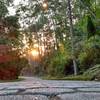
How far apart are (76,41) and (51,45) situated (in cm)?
1632

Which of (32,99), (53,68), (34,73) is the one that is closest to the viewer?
(32,99)

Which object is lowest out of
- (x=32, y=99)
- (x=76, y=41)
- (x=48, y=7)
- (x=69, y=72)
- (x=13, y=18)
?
(x=32, y=99)

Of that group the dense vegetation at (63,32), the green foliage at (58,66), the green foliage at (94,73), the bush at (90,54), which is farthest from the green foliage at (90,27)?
the green foliage at (58,66)

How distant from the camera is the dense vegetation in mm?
17688

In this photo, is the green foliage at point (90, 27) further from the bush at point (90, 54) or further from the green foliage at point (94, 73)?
the green foliage at point (94, 73)

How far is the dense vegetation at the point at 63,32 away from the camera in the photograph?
696 inches

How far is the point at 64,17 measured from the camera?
2969 cm

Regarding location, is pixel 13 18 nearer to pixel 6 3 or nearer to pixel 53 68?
pixel 6 3

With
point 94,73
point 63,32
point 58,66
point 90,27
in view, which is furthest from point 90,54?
point 63,32

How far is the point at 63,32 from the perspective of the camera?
32.7 metres

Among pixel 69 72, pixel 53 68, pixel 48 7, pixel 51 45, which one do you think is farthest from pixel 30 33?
pixel 69 72

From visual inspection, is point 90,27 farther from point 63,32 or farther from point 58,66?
point 63,32

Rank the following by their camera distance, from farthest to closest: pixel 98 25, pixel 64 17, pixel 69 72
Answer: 1. pixel 64 17
2. pixel 69 72
3. pixel 98 25

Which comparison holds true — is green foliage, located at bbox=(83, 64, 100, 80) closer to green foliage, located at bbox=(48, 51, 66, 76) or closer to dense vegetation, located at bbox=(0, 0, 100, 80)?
dense vegetation, located at bbox=(0, 0, 100, 80)
